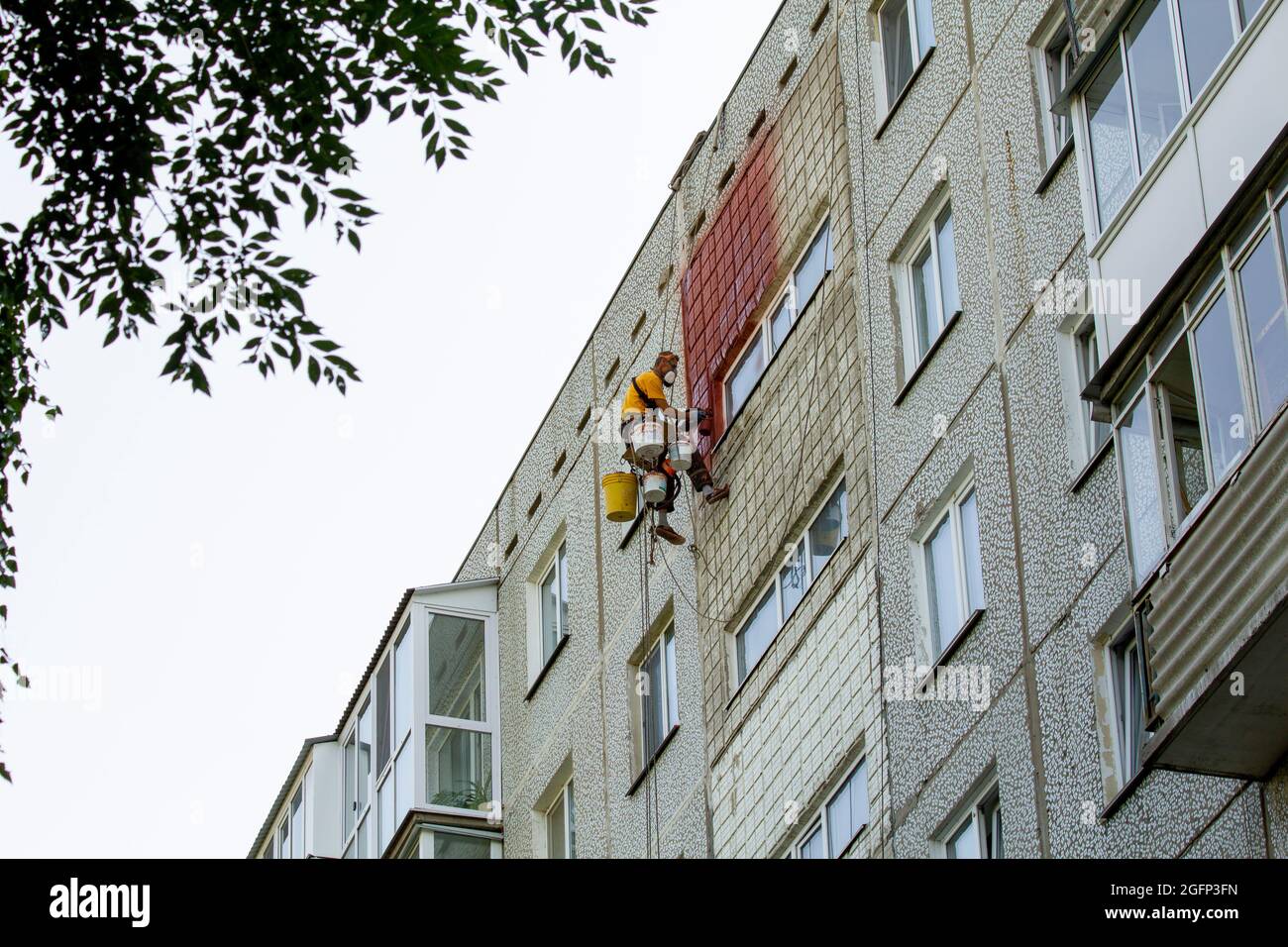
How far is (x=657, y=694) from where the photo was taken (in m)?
22.1

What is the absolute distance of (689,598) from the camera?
21.4m

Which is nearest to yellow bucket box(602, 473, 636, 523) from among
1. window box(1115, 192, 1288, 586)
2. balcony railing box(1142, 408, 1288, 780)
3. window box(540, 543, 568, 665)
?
window box(540, 543, 568, 665)

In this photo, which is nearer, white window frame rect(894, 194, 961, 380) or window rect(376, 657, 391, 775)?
white window frame rect(894, 194, 961, 380)

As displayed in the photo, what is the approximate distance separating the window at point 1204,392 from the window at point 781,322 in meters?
6.36

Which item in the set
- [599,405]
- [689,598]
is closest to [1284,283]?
[689,598]

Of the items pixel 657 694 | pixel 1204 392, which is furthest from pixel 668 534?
pixel 1204 392

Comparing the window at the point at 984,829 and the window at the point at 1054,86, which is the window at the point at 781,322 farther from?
the window at the point at 984,829

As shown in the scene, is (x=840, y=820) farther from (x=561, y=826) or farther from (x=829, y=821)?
(x=561, y=826)

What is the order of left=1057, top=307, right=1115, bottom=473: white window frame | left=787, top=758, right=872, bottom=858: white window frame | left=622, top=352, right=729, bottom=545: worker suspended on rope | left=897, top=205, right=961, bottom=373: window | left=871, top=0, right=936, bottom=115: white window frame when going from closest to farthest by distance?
left=1057, top=307, right=1115, bottom=473: white window frame < left=787, top=758, right=872, bottom=858: white window frame < left=897, top=205, right=961, bottom=373: window < left=871, top=0, right=936, bottom=115: white window frame < left=622, top=352, right=729, bottom=545: worker suspended on rope

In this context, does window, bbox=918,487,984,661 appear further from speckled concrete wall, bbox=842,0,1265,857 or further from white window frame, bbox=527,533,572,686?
white window frame, bbox=527,533,572,686

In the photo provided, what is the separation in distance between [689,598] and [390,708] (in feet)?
19.0

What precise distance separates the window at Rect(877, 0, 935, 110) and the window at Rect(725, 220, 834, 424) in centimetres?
134

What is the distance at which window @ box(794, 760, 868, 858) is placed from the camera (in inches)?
679
